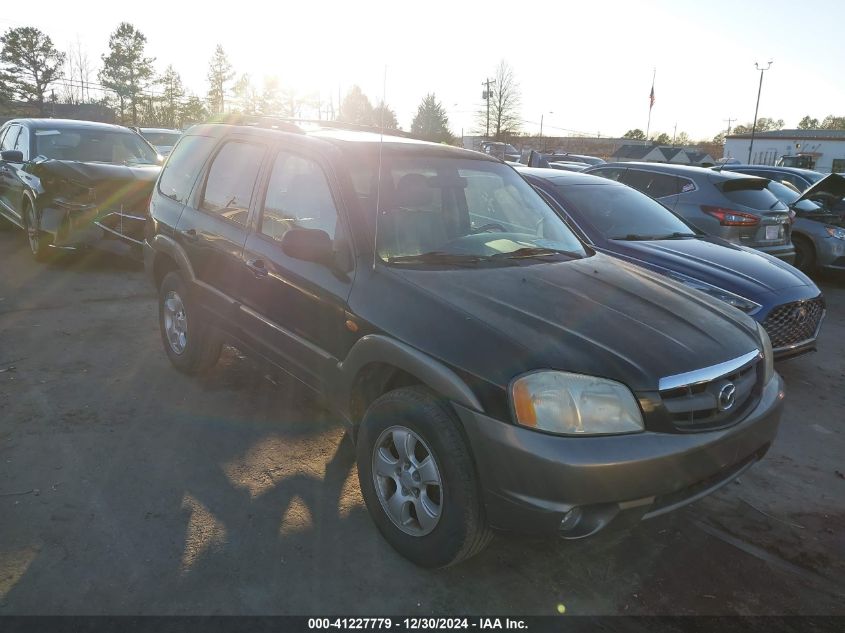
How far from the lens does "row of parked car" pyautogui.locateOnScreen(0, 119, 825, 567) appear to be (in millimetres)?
2346

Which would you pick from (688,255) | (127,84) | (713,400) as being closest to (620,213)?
(688,255)

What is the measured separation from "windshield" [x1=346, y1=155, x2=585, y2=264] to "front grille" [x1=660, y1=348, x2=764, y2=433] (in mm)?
1163

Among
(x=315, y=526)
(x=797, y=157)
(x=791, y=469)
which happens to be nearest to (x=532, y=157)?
(x=791, y=469)

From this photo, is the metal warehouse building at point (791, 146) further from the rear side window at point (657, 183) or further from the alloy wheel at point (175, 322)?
the alloy wheel at point (175, 322)

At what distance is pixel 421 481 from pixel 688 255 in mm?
3572

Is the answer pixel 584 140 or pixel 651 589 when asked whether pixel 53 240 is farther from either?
pixel 584 140

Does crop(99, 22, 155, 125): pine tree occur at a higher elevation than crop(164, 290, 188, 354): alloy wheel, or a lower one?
higher

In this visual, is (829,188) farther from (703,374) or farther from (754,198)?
(703,374)

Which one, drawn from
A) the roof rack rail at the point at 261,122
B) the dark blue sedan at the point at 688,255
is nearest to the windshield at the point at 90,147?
the roof rack rail at the point at 261,122

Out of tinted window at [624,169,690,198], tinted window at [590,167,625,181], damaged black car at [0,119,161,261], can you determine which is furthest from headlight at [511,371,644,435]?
tinted window at [590,167,625,181]

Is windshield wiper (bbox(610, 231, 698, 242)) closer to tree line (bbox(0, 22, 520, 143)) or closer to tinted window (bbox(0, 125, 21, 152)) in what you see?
tinted window (bbox(0, 125, 21, 152))

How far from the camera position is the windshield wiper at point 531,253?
334 cm

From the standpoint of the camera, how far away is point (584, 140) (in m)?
94.2

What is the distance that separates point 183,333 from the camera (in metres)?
4.74
